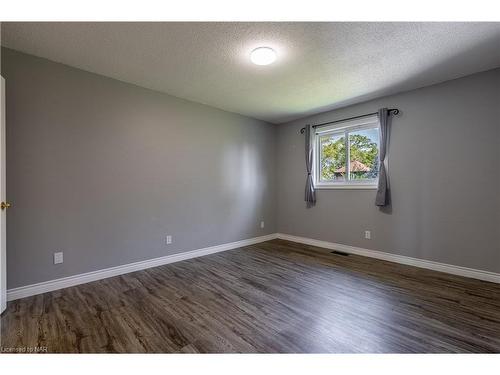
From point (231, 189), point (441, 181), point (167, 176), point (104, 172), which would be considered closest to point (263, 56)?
point (167, 176)

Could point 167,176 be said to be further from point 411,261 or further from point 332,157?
point 411,261

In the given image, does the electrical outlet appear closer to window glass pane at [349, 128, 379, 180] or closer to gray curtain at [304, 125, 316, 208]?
gray curtain at [304, 125, 316, 208]

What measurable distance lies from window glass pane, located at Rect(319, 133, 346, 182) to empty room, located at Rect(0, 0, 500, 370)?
0.04 metres

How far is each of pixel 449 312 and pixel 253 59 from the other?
2987 millimetres

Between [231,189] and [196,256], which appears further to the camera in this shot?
[231,189]

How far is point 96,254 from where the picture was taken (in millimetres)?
2773

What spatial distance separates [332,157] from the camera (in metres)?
4.32

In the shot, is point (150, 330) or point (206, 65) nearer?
point (150, 330)

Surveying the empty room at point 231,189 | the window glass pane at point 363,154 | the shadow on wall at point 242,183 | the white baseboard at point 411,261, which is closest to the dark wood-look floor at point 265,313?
the empty room at point 231,189

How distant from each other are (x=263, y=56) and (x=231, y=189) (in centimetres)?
238

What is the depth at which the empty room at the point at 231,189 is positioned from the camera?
1902 mm
